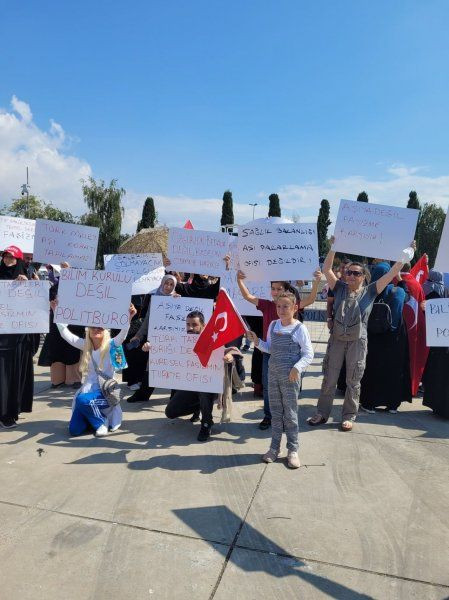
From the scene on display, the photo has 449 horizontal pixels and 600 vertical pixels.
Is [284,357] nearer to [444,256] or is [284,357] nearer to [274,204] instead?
A: [444,256]

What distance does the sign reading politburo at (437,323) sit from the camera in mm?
5113

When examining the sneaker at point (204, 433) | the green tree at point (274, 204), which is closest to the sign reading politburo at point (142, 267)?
the sneaker at point (204, 433)

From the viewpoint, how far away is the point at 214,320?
4.64 meters

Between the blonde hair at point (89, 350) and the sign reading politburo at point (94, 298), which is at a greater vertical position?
the sign reading politburo at point (94, 298)

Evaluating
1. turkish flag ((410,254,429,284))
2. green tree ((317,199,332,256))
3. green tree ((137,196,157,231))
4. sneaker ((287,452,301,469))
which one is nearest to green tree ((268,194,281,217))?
green tree ((317,199,332,256))

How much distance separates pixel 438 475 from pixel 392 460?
1.39ft

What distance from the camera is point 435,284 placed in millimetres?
6793

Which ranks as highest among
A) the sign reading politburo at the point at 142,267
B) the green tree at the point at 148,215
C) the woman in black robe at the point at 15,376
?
the green tree at the point at 148,215

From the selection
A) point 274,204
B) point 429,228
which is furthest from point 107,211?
point 429,228

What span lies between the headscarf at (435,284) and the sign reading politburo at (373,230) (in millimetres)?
2058

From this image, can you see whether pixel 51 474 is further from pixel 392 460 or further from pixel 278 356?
pixel 392 460

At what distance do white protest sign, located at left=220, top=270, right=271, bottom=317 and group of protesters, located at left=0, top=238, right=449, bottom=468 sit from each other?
0.23 m

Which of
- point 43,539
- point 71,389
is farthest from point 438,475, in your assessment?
point 71,389

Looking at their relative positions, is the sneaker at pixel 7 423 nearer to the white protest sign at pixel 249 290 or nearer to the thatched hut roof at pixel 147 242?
the white protest sign at pixel 249 290
